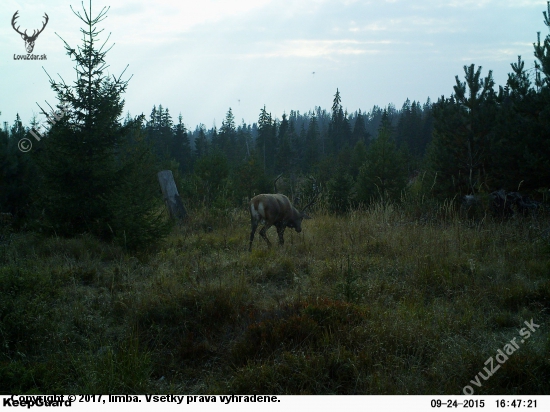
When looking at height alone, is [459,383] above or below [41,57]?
below

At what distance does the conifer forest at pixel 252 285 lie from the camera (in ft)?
12.8

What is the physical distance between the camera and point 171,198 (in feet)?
42.7

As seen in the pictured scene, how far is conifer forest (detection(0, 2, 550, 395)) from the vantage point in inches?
153

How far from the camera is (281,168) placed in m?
51.9

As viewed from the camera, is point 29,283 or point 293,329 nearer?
point 293,329

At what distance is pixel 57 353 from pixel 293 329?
230 centimetres

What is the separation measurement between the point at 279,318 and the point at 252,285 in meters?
1.46

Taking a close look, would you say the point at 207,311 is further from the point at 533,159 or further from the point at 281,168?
the point at 281,168

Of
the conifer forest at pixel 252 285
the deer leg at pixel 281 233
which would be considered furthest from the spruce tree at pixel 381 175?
the deer leg at pixel 281 233

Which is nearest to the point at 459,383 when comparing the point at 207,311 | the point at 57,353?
the point at 207,311

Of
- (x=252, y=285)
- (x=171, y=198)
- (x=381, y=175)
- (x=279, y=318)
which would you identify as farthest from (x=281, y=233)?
(x=381, y=175)

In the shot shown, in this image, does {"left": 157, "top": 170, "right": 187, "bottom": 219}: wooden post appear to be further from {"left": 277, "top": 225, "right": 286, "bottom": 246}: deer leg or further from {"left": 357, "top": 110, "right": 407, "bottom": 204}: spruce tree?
{"left": 357, "top": 110, "right": 407, "bottom": 204}: spruce tree

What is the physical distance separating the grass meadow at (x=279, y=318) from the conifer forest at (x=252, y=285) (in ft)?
0.07
